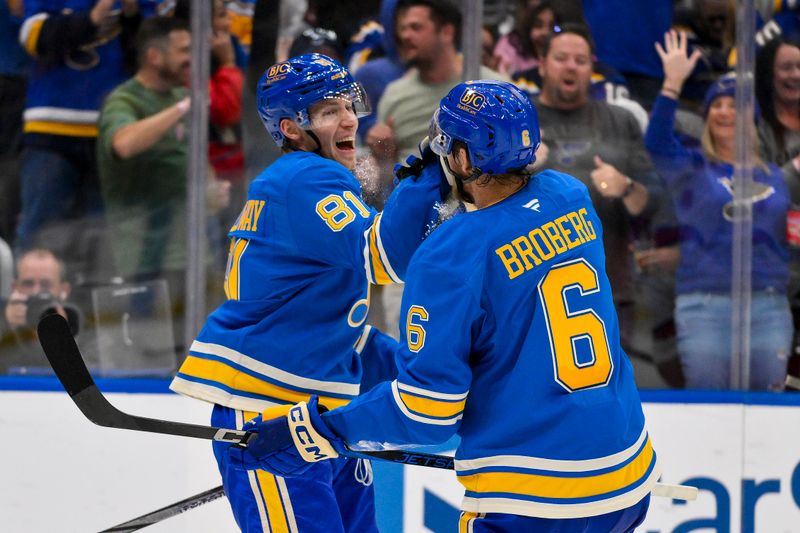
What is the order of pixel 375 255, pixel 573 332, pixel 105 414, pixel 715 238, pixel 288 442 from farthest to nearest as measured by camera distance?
pixel 715 238 → pixel 105 414 → pixel 375 255 → pixel 288 442 → pixel 573 332

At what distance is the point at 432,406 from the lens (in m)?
1.83

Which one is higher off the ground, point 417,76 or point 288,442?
point 417,76

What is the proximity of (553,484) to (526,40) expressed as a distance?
7.55ft

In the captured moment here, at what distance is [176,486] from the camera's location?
11.4ft

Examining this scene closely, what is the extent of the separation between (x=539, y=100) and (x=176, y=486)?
1.70 meters

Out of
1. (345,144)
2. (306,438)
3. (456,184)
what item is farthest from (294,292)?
(456,184)

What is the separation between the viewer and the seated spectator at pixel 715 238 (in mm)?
3721

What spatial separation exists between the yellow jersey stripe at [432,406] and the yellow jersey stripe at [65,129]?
2420 mm

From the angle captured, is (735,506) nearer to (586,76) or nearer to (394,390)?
(586,76)

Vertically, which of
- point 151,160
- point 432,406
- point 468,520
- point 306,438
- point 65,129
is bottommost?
point 468,520

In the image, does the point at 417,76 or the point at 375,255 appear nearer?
the point at 375,255

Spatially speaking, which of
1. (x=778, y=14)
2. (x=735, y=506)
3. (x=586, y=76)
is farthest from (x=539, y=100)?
(x=735, y=506)

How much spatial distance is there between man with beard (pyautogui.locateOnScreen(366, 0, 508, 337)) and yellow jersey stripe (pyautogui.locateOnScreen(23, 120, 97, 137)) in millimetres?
939

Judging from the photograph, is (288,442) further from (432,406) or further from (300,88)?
(300,88)
